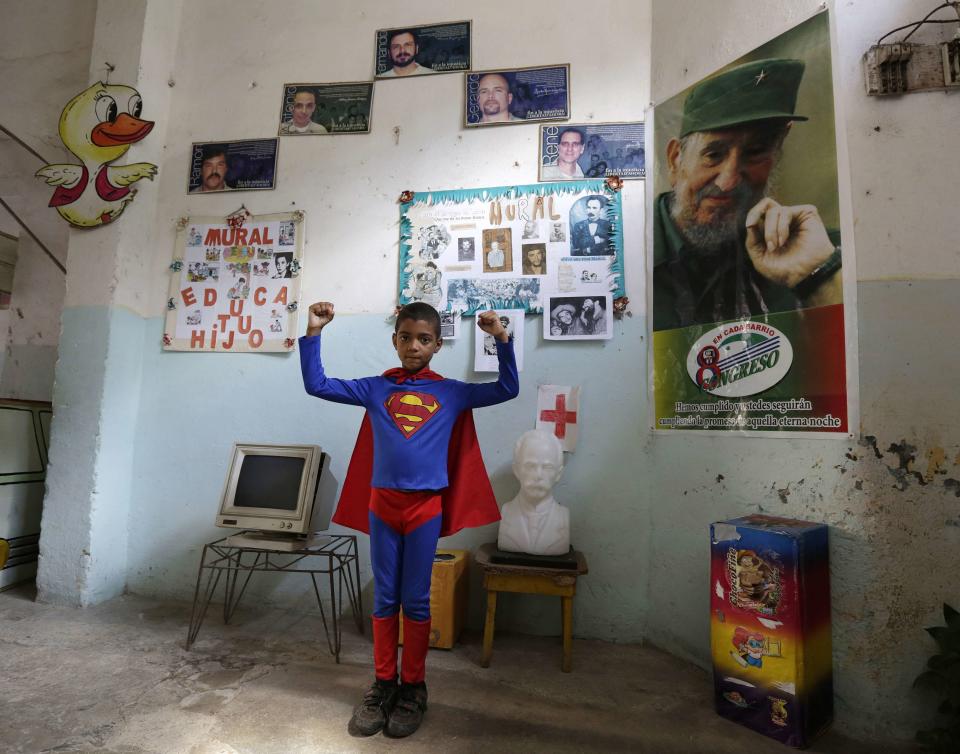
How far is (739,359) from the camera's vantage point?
87.6 inches

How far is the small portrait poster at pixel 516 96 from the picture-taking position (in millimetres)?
2834

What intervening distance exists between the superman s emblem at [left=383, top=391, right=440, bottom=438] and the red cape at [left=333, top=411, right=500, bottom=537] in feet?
0.64

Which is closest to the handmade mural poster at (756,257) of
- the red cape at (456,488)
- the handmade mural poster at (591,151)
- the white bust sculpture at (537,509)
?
the handmade mural poster at (591,151)

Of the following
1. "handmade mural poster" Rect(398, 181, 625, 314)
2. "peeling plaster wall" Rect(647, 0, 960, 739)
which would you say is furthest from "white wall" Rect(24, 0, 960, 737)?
"handmade mural poster" Rect(398, 181, 625, 314)

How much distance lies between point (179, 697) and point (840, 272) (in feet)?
9.40

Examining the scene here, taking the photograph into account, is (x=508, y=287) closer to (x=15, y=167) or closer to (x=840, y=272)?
(x=840, y=272)

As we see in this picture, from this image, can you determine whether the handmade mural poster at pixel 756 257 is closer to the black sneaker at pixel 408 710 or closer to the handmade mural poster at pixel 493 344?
the handmade mural poster at pixel 493 344

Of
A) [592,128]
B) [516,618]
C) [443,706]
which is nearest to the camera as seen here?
[443,706]

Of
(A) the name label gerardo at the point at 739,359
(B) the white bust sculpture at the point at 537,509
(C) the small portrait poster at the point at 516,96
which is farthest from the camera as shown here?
(C) the small portrait poster at the point at 516,96

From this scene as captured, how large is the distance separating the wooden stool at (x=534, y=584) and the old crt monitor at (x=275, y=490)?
85 centimetres

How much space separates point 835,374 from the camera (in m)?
1.91

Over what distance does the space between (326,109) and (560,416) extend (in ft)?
7.36

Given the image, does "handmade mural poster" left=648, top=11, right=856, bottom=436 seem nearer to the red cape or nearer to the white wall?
the white wall

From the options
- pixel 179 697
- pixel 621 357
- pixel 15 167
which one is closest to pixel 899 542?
pixel 621 357
